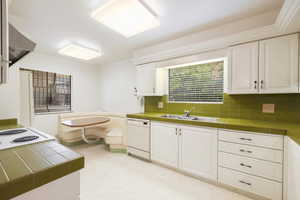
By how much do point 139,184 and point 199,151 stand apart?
103 cm

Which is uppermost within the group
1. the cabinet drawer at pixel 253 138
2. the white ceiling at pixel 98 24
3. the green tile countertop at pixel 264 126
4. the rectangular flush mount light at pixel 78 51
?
the white ceiling at pixel 98 24

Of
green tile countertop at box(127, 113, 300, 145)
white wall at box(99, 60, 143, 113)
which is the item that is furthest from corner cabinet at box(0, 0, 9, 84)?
white wall at box(99, 60, 143, 113)

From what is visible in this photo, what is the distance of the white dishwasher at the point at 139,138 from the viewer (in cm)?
273

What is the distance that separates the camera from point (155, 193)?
6.14ft

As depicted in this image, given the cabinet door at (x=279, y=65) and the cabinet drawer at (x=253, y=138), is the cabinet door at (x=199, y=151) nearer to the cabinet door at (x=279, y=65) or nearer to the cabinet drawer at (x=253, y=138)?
the cabinet drawer at (x=253, y=138)

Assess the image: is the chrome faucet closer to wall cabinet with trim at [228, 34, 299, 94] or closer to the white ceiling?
wall cabinet with trim at [228, 34, 299, 94]

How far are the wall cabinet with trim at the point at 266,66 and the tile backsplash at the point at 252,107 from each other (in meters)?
0.30

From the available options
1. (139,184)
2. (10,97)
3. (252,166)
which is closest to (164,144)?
(139,184)

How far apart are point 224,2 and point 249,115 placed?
5.44 feet

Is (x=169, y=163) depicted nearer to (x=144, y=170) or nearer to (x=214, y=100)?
(x=144, y=170)

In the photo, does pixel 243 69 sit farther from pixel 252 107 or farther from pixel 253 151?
pixel 253 151

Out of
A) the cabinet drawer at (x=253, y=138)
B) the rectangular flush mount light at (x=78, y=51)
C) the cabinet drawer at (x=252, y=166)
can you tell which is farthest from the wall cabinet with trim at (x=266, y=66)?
the rectangular flush mount light at (x=78, y=51)

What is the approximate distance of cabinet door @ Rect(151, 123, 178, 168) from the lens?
237cm

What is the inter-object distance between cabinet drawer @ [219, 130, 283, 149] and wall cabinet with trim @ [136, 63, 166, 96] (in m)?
1.54
